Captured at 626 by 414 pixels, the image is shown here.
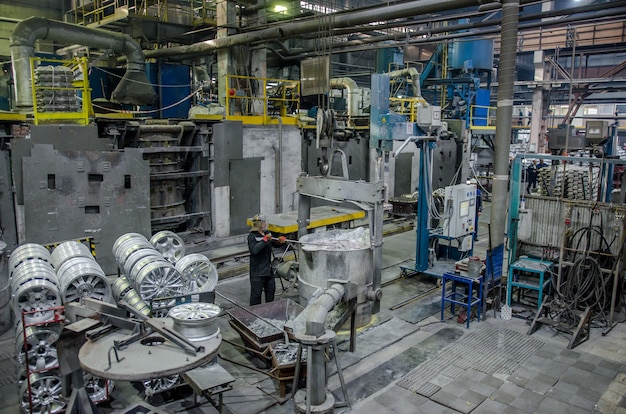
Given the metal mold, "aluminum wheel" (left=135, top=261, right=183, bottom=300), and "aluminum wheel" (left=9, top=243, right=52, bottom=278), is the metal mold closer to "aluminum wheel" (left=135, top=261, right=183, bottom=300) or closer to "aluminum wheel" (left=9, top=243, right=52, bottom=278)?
"aluminum wheel" (left=135, top=261, right=183, bottom=300)

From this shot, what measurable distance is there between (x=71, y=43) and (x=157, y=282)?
10.9 meters

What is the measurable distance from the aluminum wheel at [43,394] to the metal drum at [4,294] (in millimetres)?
2230

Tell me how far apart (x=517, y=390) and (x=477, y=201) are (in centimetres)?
477

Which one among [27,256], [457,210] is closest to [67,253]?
[27,256]

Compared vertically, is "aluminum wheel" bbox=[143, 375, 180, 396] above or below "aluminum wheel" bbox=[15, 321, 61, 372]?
below

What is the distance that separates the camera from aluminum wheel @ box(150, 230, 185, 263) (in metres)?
8.19

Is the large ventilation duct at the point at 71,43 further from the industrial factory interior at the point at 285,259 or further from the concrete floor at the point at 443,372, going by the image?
the concrete floor at the point at 443,372

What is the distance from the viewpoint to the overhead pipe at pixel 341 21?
9359mm

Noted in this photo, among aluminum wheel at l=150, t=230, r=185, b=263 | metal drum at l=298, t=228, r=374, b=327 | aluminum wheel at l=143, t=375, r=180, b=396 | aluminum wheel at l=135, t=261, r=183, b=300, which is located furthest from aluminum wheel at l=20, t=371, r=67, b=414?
metal drum at l=298, t=228, r=374, b=327

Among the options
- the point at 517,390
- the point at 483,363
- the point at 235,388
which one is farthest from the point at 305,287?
the point at 517,390

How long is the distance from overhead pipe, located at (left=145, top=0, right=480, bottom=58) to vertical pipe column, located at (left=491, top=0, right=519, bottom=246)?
42.1 inches

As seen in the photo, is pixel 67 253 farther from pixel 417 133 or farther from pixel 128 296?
pixel 417 133

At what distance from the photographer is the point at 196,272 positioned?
749 cm

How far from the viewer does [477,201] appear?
1012cm
